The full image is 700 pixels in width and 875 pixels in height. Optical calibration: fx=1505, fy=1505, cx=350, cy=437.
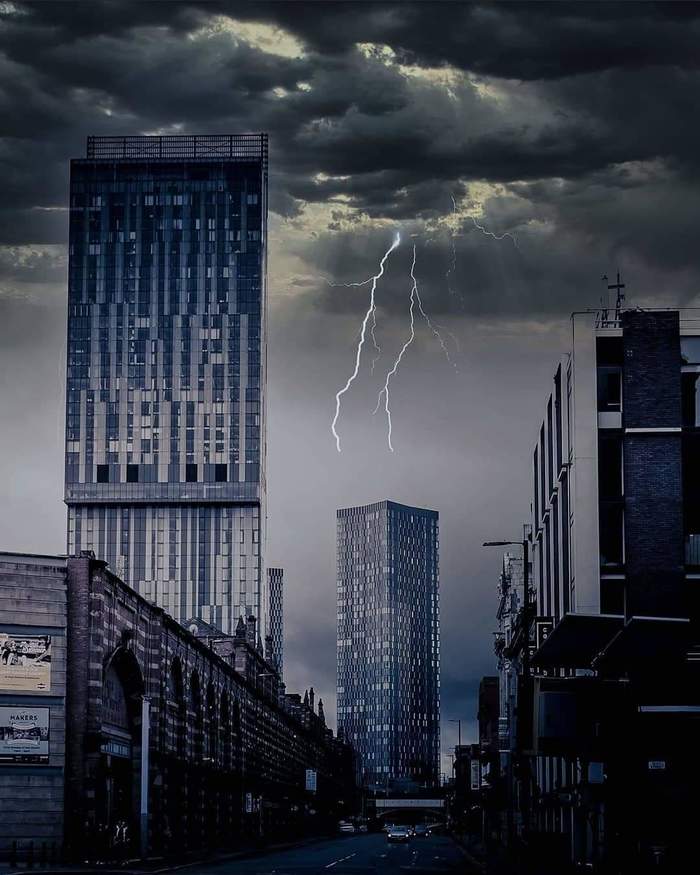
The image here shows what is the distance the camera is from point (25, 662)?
7525cm

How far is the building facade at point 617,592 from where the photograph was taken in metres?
47.3

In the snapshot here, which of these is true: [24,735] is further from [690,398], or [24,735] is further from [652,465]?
[690,398]

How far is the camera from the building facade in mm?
47344

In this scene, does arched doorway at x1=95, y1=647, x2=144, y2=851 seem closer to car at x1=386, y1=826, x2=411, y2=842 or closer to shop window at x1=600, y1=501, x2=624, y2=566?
shop window at x1=600, y1=501, x2=624, y2=566

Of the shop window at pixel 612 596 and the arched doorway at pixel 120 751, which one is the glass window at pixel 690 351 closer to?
the shop window at pixel 612 596

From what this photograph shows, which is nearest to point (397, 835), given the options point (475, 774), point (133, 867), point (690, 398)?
point (475, 774)

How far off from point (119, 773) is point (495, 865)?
26.0 metres

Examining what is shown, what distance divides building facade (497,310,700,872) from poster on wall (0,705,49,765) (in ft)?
78.3

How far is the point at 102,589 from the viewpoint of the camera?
78562mm

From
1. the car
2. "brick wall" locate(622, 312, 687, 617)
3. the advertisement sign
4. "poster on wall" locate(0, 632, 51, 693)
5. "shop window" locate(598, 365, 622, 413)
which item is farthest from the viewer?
the advertisement sign

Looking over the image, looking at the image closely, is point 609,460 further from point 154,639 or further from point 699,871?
point 154,639

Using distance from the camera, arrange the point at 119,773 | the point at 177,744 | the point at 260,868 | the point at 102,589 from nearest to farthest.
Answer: the point at 260,868
the point at 102,589
the point at 119,773
the point at 177,744

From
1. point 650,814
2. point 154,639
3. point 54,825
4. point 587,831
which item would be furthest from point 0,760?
point 650,814

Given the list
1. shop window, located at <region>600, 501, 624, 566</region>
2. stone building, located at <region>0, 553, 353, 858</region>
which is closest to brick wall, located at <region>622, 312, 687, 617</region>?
shop window, located at <region>600, 501, 624, 566</region>
